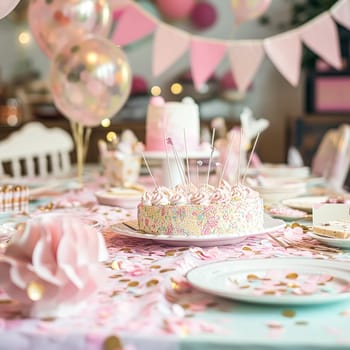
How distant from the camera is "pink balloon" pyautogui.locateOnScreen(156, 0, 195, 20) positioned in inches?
199

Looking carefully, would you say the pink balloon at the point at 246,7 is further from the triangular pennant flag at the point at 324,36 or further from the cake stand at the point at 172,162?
the cake stand at the point at 172,162

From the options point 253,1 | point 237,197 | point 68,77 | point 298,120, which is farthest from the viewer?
point 298,120

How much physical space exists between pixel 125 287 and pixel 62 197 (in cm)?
113

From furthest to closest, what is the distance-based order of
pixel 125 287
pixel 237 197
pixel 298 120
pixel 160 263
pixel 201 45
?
pixel 298 120 → pixel 201 45 → pixel 237 197 → pixel 160 263 → pixel 125 287

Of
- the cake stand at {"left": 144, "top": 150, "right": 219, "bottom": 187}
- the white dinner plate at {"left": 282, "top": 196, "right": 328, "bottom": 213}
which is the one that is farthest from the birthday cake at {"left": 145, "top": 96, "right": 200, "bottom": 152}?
the white dinner plate at {"left": 282, "top": 196, "right": 328, "bottom": 213}

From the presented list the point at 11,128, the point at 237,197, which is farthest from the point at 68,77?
the point at 11,128

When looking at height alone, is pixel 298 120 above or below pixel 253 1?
below

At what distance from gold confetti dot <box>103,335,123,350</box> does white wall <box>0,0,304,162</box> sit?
166 inches

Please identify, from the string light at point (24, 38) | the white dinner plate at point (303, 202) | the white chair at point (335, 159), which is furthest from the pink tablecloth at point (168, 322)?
the string light at point (24, 38)

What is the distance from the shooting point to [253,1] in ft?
9.61

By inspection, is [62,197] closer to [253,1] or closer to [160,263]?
[160,263]

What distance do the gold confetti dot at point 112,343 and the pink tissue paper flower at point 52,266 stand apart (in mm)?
94

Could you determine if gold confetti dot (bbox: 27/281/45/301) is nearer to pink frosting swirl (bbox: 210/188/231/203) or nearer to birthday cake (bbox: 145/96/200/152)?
pink frosting swirl (bbox: 210/188/231/203)

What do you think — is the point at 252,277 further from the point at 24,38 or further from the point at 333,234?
the point at 24,38
